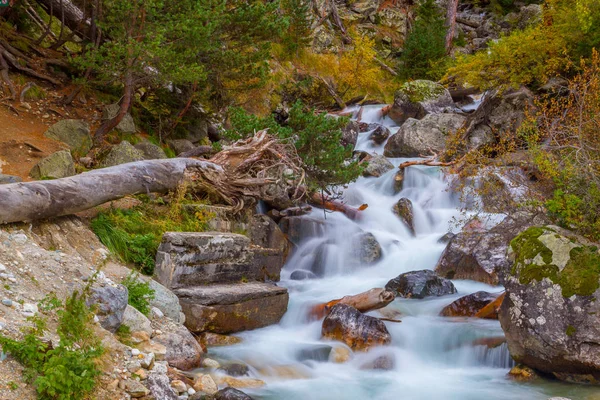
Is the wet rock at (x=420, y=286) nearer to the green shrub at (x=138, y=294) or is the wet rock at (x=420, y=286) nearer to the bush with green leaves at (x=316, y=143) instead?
the bush with green leaves at (x=316, y=143)

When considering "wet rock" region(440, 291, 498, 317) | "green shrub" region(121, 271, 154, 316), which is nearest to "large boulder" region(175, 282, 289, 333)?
"green shrub" region(121, 271, 154, 316)

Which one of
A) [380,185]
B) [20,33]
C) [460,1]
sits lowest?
[380,185]

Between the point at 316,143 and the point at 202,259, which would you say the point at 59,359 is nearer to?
the point at 202,259

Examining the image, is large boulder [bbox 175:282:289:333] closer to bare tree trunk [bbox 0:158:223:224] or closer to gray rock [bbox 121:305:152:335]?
gray rock [bbox 121:305:152:335]

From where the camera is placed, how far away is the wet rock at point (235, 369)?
6125mm

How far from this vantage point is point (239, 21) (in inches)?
465

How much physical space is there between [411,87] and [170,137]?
1098cm

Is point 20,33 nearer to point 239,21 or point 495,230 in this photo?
point 239,21

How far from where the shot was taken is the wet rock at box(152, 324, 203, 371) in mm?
5684

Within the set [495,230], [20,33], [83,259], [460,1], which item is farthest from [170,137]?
[460,1]

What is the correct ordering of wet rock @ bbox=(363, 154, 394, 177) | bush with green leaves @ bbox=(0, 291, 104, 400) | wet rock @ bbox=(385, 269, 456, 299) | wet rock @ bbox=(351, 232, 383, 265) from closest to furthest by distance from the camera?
bush with green leaves @ bbox=(0, 291, 104, 400) → wet rock @ bbox=(385, 269, 456, 299) → wet rock @ bbox=(351, 232, 383, 265) → wet rock @ bbox=(363, 154, 394, 177)

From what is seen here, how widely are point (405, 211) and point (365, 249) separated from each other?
247cm

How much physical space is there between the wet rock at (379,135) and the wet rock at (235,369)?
45.1 ft

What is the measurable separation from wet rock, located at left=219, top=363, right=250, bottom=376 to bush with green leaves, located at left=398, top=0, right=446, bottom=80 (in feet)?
67.7
